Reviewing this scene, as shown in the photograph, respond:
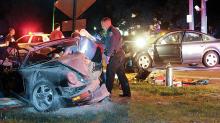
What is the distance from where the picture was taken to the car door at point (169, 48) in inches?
744

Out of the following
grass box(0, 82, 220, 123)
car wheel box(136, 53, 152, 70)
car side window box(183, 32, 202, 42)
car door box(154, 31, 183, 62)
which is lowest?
grass box(0, 82, 220, 123)

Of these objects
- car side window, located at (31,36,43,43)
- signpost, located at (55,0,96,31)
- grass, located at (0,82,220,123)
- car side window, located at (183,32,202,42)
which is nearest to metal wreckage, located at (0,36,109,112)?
grass, located at (0,82,220,123)

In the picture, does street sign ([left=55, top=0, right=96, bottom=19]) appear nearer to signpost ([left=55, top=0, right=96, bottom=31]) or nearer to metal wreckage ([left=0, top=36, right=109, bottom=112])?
signpost ([left=55, top=0, right=96, bottom=31])

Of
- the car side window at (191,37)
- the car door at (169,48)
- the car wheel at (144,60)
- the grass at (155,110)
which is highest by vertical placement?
the car side window at (191,37)

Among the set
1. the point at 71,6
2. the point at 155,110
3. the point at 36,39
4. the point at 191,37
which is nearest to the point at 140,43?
the point at 191,37

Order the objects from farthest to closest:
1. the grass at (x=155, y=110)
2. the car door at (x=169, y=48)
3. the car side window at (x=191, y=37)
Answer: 1. the car side window at (x=191, y=37)
2. the car door at (x=169, y=48)
3. the grass at (x=155, y=110)

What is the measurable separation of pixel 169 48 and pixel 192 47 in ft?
3.04

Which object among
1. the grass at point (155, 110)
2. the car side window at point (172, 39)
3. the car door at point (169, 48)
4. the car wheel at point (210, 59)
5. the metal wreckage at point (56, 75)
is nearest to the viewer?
the grass at point (155, 110)

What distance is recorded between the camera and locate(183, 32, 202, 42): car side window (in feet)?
62.8

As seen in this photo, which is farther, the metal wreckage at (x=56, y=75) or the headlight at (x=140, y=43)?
the headlight at (x=140, y=43)

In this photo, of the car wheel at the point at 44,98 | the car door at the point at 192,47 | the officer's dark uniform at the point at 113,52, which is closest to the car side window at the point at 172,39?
the car door at the point at 192,47

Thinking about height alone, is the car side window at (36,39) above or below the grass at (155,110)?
above

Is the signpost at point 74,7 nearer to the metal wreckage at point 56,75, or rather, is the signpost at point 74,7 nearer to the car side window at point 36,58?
the metal wreckage at point 56,75

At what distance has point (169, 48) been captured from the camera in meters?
18.9
